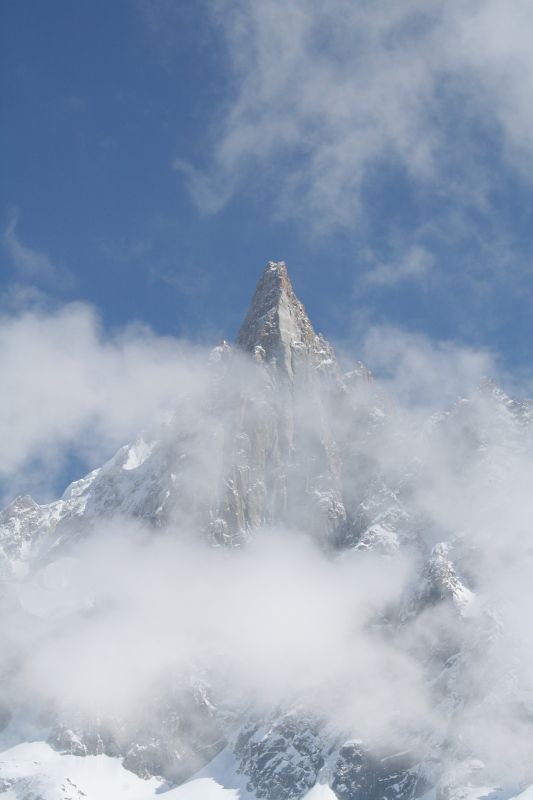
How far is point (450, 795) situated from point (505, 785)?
1095 centimetres

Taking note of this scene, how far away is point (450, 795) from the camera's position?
198m

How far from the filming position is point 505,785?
198m
